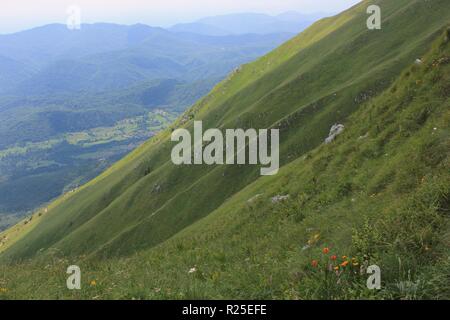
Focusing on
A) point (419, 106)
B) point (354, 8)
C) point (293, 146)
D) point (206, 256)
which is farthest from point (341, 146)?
point (354, 8)

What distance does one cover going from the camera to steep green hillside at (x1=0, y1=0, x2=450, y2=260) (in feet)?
194

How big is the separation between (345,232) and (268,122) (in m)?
63.1

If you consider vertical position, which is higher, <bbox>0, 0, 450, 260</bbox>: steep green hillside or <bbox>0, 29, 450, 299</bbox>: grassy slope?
<bbox>0, 0, 450, 260</bbox>: steep green hillside

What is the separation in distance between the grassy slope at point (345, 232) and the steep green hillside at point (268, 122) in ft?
83.7

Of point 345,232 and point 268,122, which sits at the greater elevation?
point 268,122

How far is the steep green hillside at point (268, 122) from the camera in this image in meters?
59.2

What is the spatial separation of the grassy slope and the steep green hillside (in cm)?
2552

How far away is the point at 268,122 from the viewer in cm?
7606

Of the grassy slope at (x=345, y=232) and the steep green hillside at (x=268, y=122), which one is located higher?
the steep green hillside at (x=268, y=122)

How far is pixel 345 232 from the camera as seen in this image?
542 inches

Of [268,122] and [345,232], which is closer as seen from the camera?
[345,232]

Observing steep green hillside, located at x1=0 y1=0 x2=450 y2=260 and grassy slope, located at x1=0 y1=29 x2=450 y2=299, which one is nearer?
grassy slope, located at x1=0 y1=29 x2=450 y2=299

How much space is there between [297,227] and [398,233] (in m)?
8.25

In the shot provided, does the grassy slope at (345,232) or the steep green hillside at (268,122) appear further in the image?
the steep green hillside at (268,122)
